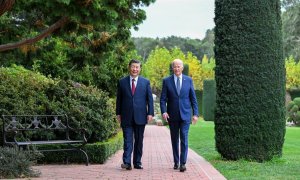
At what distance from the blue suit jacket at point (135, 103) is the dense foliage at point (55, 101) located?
186 cm

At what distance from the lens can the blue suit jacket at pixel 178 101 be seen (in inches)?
338

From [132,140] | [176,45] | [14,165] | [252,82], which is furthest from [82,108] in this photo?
[176,45]

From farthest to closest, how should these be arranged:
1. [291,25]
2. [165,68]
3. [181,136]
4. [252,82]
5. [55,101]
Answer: [165,68] < [291,25] < [55,101] < [252,82] < [181,136]

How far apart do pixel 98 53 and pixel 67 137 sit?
9.36 feet

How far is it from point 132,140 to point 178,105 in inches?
39.3

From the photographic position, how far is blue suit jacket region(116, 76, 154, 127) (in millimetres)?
8633

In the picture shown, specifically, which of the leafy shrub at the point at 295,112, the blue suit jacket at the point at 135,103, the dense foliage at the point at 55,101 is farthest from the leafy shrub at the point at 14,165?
the leafy shrub at the point at 295,112

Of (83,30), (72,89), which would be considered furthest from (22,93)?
(83,30)

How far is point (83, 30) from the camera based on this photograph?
10.2 metres

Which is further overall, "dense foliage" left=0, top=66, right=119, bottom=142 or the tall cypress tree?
"dense foliage" left=0, top=66, right=119, bottom=142

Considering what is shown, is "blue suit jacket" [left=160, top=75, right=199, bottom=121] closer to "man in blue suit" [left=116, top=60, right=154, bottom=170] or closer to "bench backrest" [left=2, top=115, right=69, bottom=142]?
"man in blue suit" [left=116, top=60, right=154, bottom=170]

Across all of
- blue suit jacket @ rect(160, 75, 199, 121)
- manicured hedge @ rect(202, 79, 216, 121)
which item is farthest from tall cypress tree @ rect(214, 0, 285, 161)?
manicured hedge @ rect(202, 79, 216, 121)

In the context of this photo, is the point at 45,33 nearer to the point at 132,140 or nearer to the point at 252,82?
the point at 132,140

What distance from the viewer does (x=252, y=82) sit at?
10.1 m
